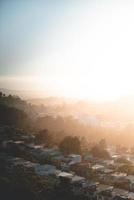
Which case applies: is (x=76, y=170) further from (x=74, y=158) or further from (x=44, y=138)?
(x=44, y=138)

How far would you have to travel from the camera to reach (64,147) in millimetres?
10914

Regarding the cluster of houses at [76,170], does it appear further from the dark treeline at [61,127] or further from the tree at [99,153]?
the dark treeline at [61,127]

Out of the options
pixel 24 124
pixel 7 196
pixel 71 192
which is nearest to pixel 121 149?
pixel 24 124

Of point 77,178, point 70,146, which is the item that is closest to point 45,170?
point 77,178

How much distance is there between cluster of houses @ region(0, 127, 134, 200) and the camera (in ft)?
23.9

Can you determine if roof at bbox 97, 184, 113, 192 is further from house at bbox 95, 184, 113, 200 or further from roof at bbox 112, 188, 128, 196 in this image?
roof at bbox 112, 188, 128, 196

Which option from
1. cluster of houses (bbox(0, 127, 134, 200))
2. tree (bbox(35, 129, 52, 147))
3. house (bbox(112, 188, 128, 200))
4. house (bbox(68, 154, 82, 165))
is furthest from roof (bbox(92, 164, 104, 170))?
tree (bbox(35, 129, 52, 147))

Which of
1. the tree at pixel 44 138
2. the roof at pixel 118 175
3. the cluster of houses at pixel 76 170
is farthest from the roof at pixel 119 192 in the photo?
the tree at pixel 44 138

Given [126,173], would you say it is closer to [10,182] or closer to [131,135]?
[10,182]

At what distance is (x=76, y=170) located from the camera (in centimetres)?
905

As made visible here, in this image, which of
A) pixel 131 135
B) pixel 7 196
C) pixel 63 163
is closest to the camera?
pixel 7 196

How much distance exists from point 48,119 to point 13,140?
5264 mm

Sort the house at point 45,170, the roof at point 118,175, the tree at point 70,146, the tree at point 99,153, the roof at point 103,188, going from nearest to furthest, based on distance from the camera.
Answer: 1. the roof at point 103,188
2. the house at point 45,170
3. the roof at point 118,175
4. the tree at point 70,146
5. the tree at point 99,153

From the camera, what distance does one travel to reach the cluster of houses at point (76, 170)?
7300mm
